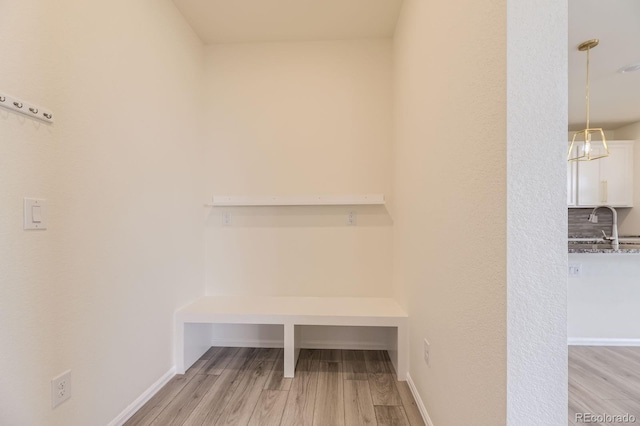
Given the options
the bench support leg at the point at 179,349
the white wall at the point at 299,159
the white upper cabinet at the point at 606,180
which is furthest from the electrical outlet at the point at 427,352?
the white upper cabinet at the point at 606,180

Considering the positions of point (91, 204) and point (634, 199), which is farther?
point (634, 199)

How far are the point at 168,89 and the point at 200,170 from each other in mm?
692

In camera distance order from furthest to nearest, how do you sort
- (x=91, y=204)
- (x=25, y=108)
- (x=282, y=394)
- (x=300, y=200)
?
(x=300, y=200) < (x=282, y=394) < (x=91, y=204) < (x=25, y=108)

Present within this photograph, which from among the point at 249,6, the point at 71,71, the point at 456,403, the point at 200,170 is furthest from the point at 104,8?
the point at 456,403

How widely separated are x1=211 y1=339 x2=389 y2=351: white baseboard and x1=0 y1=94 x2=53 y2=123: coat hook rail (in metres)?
2.06

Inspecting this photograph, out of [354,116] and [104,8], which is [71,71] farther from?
[354,116]

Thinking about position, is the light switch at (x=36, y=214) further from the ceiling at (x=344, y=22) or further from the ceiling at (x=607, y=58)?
the ceiling at (x=607, y=58)

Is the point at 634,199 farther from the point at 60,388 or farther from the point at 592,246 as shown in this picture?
the point at 60,388

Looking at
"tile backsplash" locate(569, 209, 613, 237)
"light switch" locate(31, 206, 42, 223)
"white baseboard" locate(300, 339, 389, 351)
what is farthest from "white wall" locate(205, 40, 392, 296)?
"tile backsplash" locate(569, 209, 613, 237)

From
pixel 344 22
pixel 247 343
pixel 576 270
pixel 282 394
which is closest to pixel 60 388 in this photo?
pixel 282 394

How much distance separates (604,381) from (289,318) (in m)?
2.36

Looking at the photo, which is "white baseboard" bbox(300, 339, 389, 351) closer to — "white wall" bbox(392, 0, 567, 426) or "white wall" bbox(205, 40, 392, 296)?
"white wall" bbox(205, 40, 392, 296)

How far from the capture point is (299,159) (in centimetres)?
240

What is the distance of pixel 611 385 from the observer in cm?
190
